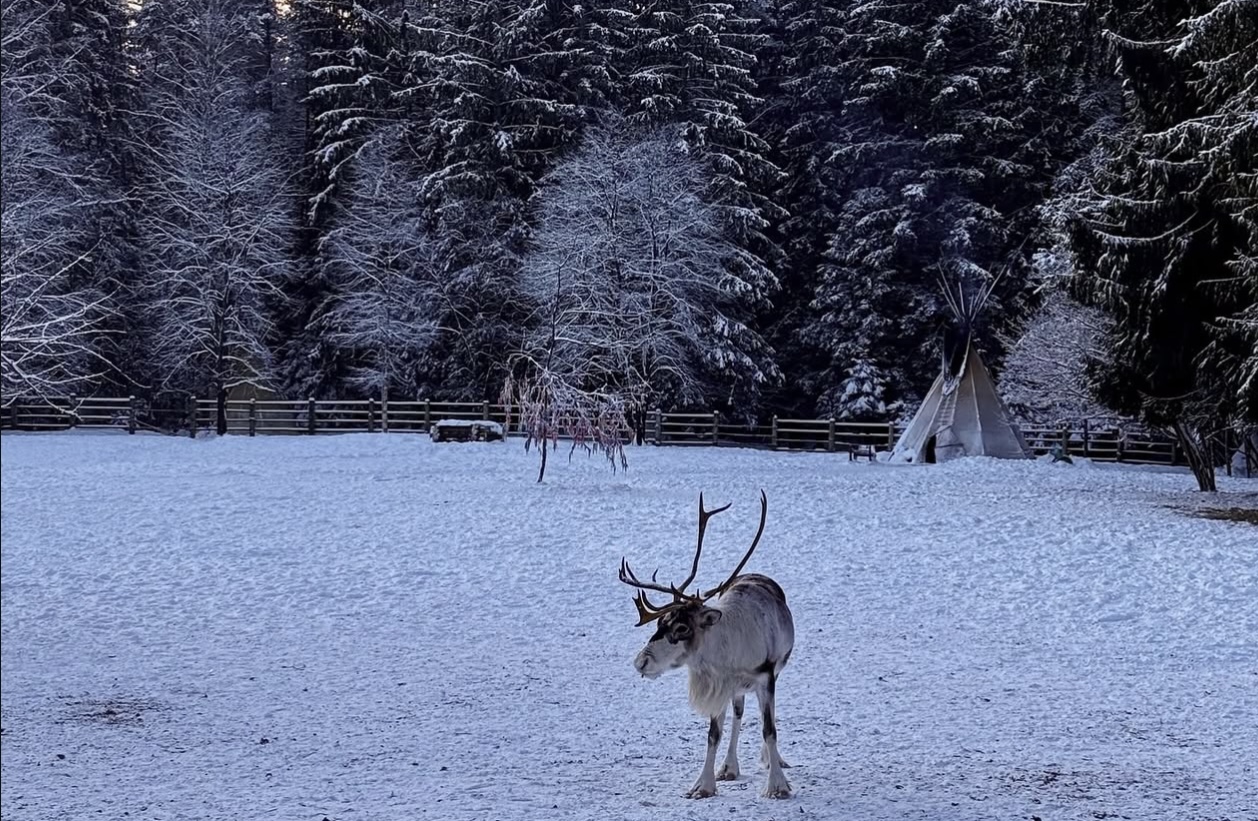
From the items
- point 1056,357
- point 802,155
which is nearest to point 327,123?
point 802,155

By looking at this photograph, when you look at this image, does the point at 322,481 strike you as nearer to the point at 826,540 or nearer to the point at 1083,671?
the point at 826,540

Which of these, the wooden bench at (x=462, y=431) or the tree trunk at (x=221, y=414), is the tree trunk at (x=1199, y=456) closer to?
the wooden bench at (x=462, y=431)

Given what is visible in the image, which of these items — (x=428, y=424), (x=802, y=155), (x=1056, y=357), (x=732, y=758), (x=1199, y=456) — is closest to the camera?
(x=732, y=758)

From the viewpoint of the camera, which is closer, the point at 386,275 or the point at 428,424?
the point at 428,424

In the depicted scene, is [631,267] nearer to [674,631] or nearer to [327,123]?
[327,123]

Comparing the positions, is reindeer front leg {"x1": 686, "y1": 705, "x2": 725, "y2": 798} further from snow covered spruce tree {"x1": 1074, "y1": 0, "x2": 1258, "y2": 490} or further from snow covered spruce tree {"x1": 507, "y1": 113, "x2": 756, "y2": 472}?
snow covered spruce tree {"x1": 507, "y1": 113, "x2": 756, "y2": 472}

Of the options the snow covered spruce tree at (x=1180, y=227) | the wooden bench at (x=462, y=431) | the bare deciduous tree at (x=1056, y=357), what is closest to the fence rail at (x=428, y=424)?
the bare deciduous tree at (x=1056, y=357)

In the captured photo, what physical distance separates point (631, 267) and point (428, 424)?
6.43m

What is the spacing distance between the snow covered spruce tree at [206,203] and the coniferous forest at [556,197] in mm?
101

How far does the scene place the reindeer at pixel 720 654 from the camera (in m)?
5.34

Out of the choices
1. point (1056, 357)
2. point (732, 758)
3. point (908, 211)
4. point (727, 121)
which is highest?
point (727, 121)

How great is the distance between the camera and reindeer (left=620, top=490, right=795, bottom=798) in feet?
17.5

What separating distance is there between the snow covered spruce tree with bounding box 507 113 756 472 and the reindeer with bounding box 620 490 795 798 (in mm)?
26300

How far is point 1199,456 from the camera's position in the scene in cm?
2078
